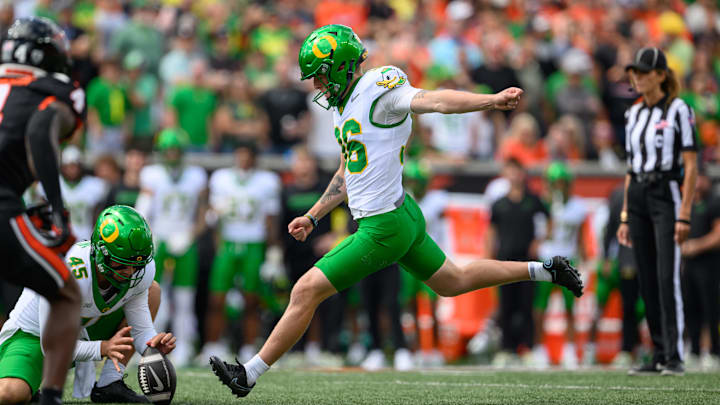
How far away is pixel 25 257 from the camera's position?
170 inches

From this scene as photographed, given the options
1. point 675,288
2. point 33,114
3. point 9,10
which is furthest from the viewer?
point 9,10

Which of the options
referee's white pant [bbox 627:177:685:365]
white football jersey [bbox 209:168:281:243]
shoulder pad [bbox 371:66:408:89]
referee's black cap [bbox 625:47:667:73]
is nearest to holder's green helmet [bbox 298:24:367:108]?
shoulder pad [bbox 371:66:408:89]

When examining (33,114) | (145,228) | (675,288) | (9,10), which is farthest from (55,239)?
(9,10)

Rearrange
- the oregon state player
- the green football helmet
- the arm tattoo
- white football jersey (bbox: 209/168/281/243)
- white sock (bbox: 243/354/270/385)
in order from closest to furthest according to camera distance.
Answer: the oregon state player, the green football helmet, white sock (bbox: 243/354/270/385), the arm tattoo, white football jersey (bbox: 209/168/281/243)

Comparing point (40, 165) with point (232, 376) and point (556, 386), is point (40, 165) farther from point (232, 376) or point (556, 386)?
point (556, 386)

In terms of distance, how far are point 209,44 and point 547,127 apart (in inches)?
176

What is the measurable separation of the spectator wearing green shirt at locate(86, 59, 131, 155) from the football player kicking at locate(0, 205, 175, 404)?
241 inches

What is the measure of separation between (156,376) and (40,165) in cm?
157

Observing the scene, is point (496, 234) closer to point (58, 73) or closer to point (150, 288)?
point (150, 288)

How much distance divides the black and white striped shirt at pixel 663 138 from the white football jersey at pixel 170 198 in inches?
186

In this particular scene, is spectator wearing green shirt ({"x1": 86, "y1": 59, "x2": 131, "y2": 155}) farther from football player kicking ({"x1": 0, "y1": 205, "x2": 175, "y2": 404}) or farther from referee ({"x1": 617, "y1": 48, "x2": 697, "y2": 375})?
football player kicking ({"x1": 0, "y1": 205, "x2": 175, "y2": 404})

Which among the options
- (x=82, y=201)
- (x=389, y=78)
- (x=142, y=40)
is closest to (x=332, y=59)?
(x=389, y=78)

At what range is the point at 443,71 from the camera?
42.0ft

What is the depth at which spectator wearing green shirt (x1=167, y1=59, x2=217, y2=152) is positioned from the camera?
11852 mm
